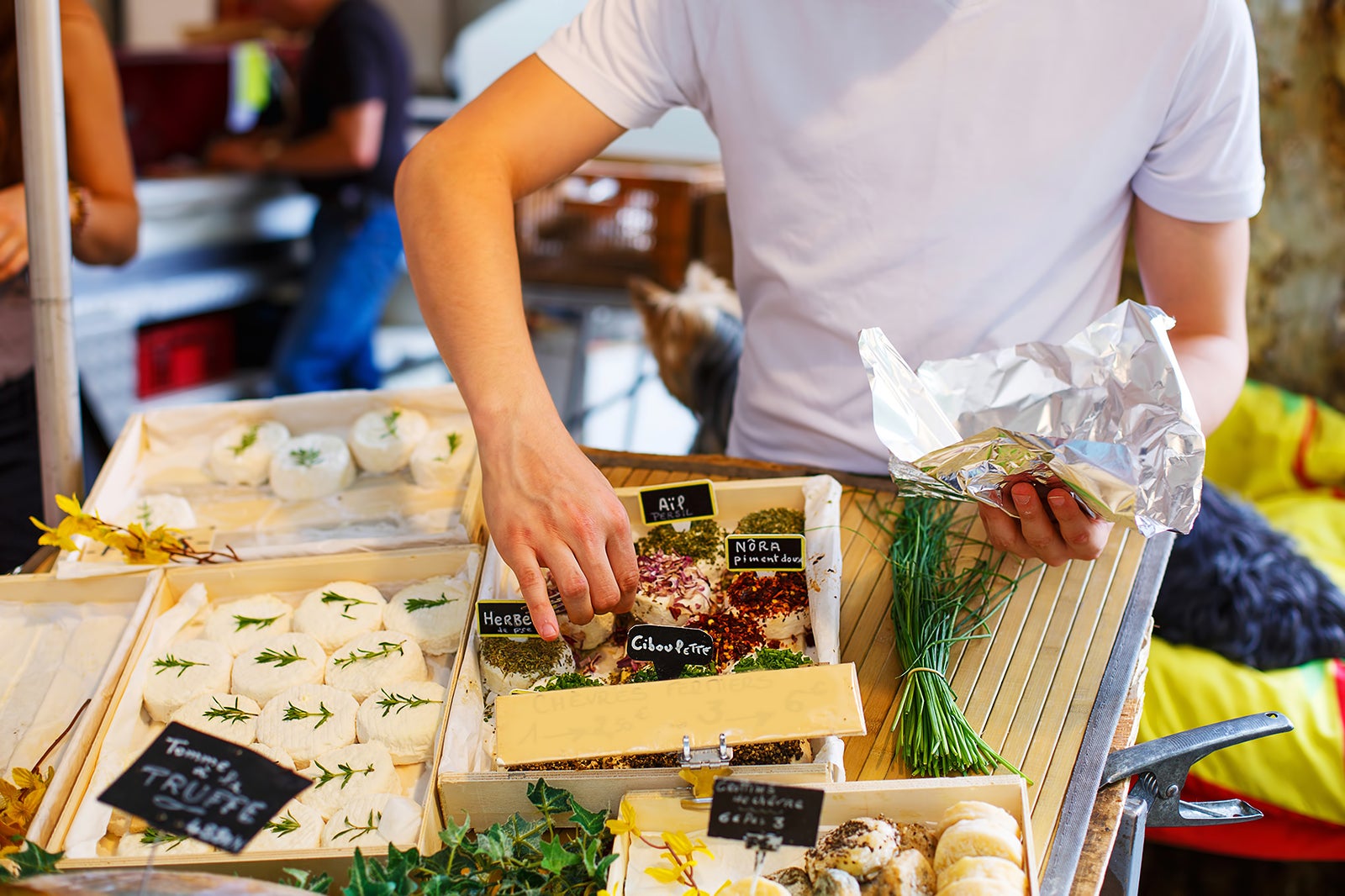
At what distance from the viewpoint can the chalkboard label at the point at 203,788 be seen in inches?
30.6

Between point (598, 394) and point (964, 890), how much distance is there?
157 inches

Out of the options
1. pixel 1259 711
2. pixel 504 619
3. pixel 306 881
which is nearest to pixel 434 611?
pixel 504 619

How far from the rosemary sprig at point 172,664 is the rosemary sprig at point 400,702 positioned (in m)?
0.21

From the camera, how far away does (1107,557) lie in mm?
1298

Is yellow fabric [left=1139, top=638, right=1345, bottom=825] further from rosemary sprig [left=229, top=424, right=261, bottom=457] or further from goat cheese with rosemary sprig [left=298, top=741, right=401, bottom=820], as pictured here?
rosemary sprig [left=229, top=424, right=261, bottom=457]

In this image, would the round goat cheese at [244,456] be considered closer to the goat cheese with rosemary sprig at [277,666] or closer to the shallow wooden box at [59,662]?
the shallow wooden box at [59,662]

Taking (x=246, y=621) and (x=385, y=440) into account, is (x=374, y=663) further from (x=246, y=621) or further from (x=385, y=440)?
(x=385, y=440)

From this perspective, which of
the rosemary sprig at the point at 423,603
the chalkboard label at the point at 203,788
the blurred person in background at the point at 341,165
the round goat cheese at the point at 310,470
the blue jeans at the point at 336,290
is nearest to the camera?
the chalkboard label at the point at 203,788

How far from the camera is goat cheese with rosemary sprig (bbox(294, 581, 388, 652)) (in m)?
1.17

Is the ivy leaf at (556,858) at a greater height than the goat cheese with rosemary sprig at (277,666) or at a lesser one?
greater

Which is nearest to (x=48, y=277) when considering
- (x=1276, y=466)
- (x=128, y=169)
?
(x=128, y=169)

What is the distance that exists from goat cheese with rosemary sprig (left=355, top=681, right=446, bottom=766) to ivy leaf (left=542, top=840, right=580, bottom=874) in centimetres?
20

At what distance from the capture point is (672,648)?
104cm

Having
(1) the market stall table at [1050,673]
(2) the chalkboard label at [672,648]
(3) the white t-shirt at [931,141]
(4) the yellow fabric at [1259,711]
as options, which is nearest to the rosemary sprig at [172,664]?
(2) the chalkboard label at [672,648]
